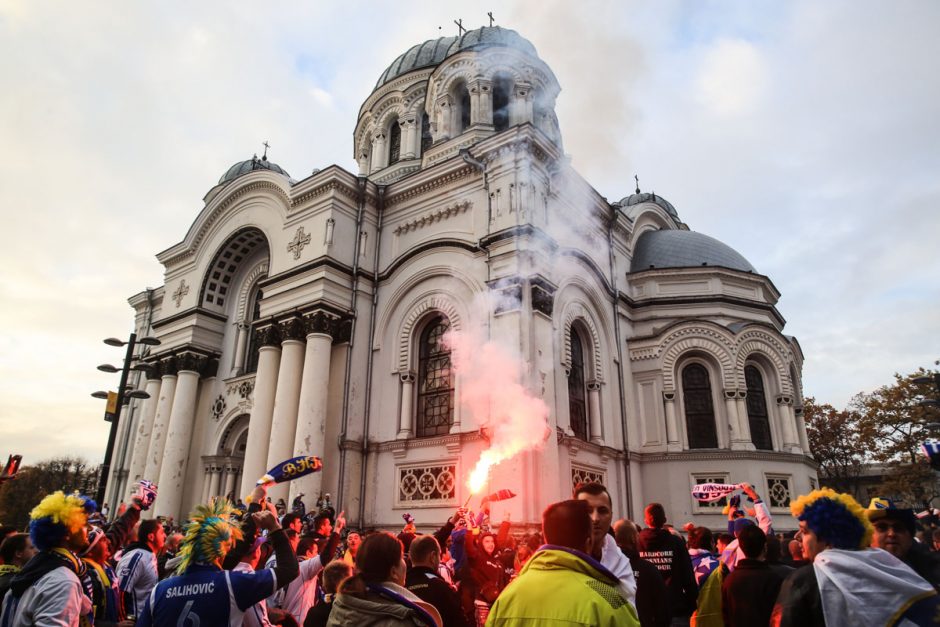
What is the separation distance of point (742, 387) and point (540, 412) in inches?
351

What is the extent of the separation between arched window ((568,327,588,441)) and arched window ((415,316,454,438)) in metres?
3.56

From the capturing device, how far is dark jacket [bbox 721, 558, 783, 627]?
4320mm

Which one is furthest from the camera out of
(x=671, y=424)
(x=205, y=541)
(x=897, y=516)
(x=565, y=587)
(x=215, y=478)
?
(x=215, y=478)

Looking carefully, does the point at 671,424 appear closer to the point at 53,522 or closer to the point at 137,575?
the point at 137,575

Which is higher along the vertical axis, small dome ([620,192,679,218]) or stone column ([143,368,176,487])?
small dome ([620,192,679,218])

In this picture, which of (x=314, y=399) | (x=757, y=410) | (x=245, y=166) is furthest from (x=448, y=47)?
(x=757, y=410)

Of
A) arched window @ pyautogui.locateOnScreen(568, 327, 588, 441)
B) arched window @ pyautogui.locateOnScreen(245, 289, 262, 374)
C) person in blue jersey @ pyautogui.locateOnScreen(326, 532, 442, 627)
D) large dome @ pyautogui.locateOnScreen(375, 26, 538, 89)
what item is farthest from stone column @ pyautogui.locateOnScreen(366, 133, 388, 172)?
person in blue jersey @ pyautogui.locateOnScreen(326, 532, 442, 627)

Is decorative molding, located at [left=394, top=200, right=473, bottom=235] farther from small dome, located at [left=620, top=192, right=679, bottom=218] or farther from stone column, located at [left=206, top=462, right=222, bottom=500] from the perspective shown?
small dome, located at [left=620, top=192, right=679, bottom=218]

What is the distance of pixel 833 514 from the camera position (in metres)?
3.21

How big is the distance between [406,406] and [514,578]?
14800 millimetres

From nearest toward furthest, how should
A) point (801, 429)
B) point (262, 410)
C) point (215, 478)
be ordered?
point (262, 410) → point (215, 478) → point (801, 429)

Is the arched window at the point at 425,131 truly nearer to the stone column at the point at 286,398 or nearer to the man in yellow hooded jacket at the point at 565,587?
the stone column at the point at 286,398

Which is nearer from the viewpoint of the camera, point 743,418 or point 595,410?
point 595,410

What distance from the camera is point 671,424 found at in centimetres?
2020
